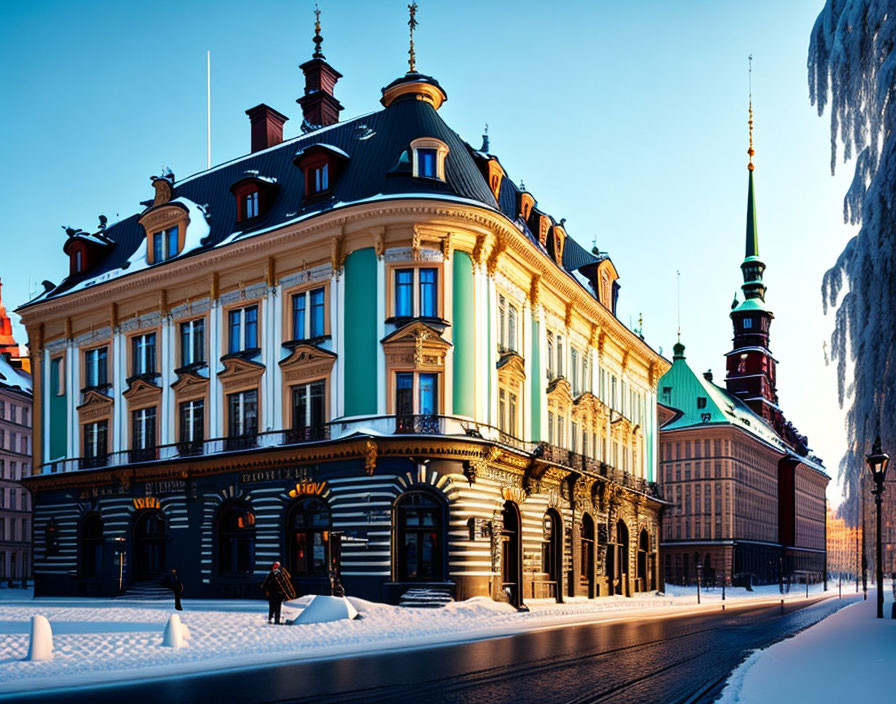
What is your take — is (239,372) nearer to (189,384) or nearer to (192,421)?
(189,384)

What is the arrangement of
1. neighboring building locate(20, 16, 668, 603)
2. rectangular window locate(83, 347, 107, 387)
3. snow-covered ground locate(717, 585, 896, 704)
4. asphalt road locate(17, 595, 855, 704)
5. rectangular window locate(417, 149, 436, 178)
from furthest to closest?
1. rectangular window locate(83, 347, 107, 387)
2. rectangular window locate(417, 149, 436, 178)
3. neighboring building locate(20, 16, 668, 603)
4. asphalt road locate(17, 595, 855, 704)
5. snow-covered ground locate(717, 585, 896, 704)

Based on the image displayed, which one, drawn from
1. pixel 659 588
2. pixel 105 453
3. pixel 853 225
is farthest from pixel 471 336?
pixel 659 588

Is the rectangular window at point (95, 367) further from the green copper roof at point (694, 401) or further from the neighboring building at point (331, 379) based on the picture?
the green copper roof at point (694, 401)

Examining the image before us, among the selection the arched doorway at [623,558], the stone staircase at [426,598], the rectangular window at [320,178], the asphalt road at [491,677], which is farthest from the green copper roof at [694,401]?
the asphalt road at [491,677]

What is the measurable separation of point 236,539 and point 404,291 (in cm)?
1355

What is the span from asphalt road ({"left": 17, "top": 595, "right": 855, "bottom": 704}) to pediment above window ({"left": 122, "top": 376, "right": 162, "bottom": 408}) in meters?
27.7

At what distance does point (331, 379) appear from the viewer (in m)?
41.9

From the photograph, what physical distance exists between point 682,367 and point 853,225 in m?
95.7

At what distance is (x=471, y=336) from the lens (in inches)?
1636

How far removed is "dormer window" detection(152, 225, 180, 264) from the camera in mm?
49503

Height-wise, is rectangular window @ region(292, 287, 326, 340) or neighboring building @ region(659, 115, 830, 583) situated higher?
rectangular window @ region(292, 287, 326, 340)

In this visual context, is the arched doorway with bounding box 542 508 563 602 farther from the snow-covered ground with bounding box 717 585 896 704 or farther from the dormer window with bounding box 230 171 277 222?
the snow-covered ground with bounding box 717 585 896 704

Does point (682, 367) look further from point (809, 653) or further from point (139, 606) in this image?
point (809, 653)

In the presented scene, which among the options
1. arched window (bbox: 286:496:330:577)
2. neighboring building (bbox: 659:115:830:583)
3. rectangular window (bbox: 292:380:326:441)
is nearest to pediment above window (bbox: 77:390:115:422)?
rectangular window (bbox: 292:380:326:441)
